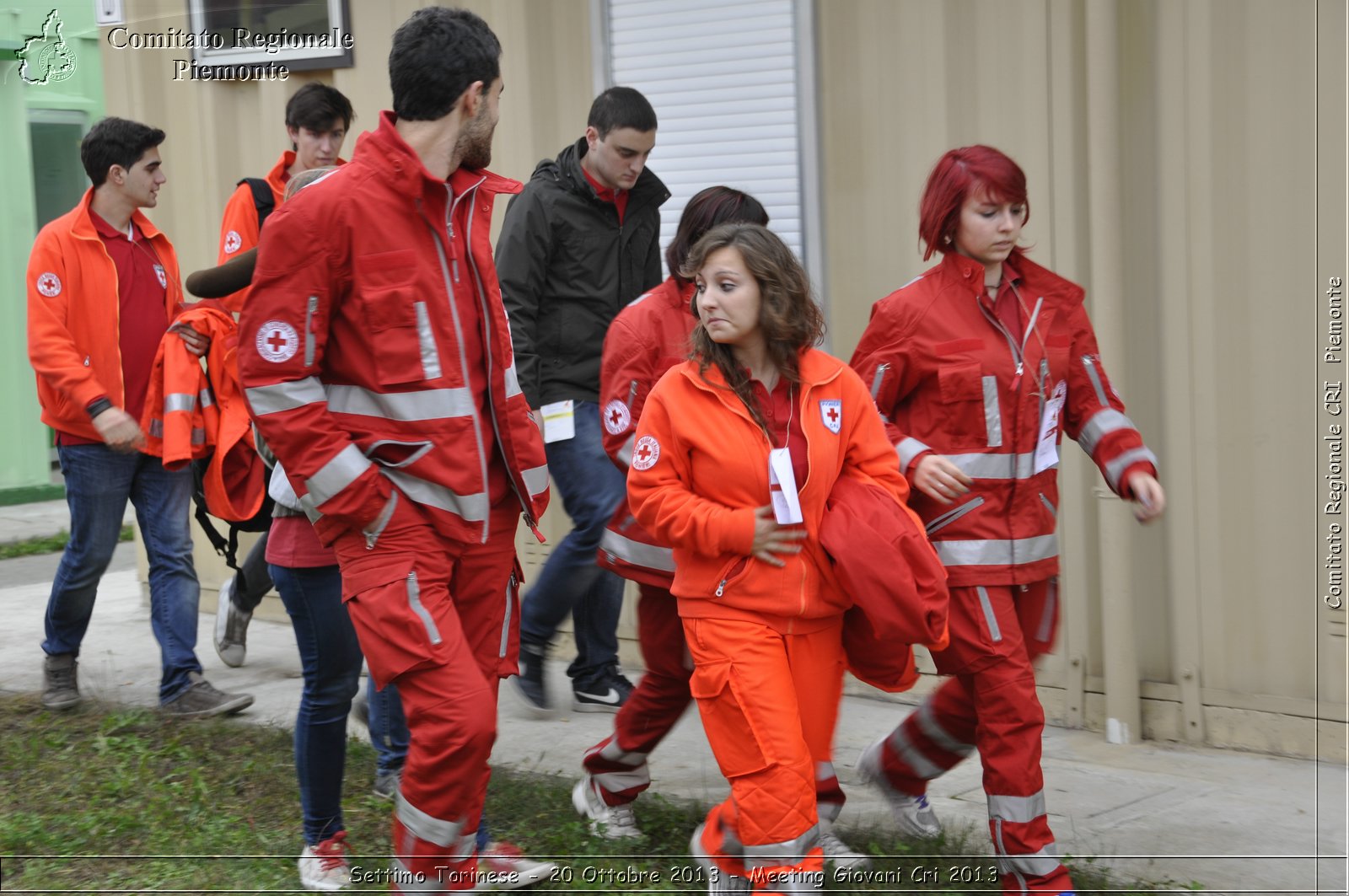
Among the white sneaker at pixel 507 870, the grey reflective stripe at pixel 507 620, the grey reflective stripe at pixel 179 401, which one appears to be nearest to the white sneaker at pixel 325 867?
the white sneaker at pixel 507 870

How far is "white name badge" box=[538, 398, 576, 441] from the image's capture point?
571cm

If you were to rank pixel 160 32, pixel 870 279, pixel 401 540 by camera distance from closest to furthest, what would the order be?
pixel 401 540 → pixel 870 279 → pixel 160 32

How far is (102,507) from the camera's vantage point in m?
6.24

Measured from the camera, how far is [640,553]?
444 cm

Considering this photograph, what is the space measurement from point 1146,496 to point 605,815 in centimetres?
190

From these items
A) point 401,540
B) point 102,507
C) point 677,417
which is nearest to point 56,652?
point 102,507

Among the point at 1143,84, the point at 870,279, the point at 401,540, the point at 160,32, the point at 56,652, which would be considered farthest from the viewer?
the point at 160,32

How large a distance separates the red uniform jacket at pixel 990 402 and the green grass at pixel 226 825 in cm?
95

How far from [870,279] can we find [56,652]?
380 centimetres

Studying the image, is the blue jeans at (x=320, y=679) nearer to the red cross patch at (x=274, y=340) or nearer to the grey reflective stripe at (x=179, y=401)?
the red cross patch at (x=274, y=340)

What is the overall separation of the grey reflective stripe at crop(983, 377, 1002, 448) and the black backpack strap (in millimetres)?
3184

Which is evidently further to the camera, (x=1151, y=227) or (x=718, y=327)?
(x=1151, y=227)

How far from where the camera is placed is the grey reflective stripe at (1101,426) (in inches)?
163

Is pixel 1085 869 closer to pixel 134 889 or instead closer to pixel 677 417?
pixel 677 417
